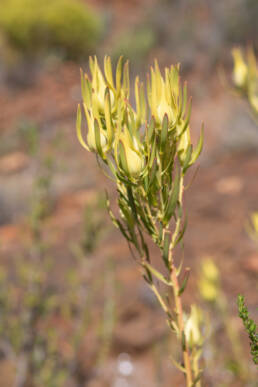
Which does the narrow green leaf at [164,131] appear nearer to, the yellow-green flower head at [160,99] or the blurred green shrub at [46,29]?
the yellow-green flower head at [160,99]

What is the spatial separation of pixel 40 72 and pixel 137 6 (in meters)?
7.39

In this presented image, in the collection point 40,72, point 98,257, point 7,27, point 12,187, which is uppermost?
point 7,27

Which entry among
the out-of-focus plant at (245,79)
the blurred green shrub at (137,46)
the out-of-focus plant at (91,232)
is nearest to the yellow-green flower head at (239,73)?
the out-of-focus plant at (245,79)

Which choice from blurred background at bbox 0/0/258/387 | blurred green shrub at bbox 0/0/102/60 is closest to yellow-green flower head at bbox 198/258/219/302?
blurred background at bbox 0/0/258/387

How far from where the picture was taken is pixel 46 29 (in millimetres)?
15586

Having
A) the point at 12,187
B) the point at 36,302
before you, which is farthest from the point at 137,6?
the point at 36,302

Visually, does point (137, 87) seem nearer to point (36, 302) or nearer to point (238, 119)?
point (36, 302)

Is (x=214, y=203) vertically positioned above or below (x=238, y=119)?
below

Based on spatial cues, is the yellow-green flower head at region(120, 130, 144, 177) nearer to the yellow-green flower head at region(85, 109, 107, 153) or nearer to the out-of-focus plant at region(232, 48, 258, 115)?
the yellow-green flower head at region(85, 109, 107, 153)

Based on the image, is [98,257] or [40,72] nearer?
[98,257]

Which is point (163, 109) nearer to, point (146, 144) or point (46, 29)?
point (146, 144)

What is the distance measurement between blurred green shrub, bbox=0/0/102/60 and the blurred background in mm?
47

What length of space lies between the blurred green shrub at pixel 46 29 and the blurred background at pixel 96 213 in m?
0.05

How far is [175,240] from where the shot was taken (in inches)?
30.8
